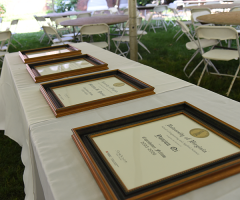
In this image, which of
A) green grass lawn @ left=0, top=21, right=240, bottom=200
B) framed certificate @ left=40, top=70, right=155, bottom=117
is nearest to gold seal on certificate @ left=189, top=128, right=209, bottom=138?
framed certificate @ left=40, top=70, right=155, bottom=117

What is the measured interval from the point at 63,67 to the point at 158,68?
11.2 feet

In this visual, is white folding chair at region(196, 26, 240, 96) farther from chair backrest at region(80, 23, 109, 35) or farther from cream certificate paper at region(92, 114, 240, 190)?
cream certificate paper at region(92, 114, 240, 190)

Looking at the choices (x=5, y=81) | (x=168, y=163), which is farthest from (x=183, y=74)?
(x=168, y=163)

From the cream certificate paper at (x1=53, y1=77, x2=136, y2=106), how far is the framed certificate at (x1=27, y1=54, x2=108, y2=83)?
0.61 feet

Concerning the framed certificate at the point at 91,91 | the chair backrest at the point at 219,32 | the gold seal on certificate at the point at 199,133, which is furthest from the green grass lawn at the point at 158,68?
the gold seal on certificate at the point at 199,133

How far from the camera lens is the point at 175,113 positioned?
33.5 inches

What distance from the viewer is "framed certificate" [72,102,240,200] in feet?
1.80

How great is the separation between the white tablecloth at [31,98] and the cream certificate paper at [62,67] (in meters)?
0.09

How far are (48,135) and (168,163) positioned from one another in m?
0.44

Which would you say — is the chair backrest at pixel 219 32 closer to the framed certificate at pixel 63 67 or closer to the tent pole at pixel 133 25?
the tent pole at pixel 133 25

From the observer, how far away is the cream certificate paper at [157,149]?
59cm

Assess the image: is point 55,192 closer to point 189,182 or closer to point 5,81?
point 189,182

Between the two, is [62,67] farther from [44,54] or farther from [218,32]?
[218,32]

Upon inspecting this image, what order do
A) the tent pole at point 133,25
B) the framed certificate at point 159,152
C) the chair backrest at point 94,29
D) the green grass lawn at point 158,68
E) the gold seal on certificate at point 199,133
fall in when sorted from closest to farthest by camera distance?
1. the framed certificate at point 159,152
2. the gold seal on certificate at point 199,133
3. the green grass lawn at point 158,68
4. the tent pole at point 133,25
5. the chair backrest at point 94,29
